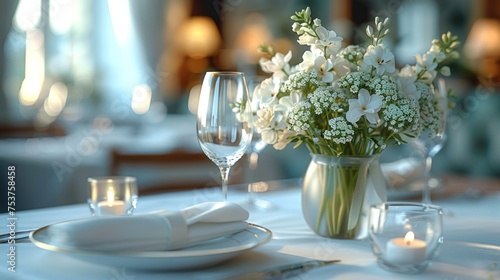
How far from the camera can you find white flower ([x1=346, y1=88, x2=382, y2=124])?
102cm

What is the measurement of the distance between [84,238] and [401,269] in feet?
1.33

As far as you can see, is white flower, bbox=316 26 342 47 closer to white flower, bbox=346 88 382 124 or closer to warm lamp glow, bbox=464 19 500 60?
white flower, bbox=346 88 382 124

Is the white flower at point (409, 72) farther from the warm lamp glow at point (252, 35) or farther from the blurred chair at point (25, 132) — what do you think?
the warm lamp glow at point (252, 35)

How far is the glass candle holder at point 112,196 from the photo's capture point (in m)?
1.19

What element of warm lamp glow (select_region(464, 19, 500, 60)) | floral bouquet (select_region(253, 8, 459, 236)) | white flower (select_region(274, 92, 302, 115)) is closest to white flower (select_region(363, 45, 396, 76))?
floral bouquet (select_region(253, 8, 459, 236))

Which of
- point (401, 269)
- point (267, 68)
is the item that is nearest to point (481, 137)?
point (267, 68)

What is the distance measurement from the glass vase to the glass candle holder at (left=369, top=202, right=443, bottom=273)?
0.70ft

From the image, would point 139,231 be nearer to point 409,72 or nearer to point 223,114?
point 223,114

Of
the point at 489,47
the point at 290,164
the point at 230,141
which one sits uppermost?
the point at 489,47

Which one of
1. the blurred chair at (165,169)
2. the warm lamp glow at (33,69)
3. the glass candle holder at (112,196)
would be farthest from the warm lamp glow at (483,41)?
the glass candle holder at (112,196)

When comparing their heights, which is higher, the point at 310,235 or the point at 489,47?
the point at 489,47

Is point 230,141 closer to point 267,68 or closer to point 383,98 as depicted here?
point 267,68

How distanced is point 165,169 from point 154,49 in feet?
17.9

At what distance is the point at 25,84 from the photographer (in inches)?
251
